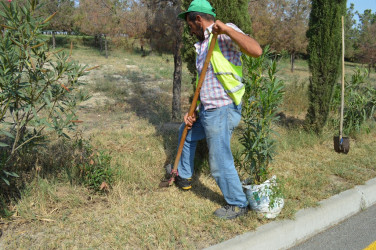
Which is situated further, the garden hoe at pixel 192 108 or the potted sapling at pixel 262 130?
the potted sapling at pixel 262 130

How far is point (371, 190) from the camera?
421cm

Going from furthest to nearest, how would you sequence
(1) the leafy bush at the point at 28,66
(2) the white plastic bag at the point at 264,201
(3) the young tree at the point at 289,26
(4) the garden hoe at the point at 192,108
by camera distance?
(3) the young tree at the point at 289,26
(2) the white plastic bag at the point at 264,201
(4) the garden hoe at the point at 192,108
(1) the leafy bush at the point at 28,66

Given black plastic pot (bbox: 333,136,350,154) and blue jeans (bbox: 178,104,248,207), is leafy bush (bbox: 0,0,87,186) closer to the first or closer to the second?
blue jeans (bbox: 178,104,248,207)

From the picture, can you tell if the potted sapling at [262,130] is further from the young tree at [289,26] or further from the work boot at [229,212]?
the young tree at [289,26]

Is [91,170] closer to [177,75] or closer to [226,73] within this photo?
[226,73]

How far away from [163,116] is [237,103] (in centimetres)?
432

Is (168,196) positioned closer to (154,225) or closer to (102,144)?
(154,225)

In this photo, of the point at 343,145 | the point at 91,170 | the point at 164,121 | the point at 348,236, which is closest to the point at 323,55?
the point at 343,145

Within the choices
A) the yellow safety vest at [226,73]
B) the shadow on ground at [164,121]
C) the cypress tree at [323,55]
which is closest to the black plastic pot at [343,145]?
the cypress tree at [323,55]

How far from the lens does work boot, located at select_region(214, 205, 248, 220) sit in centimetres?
327

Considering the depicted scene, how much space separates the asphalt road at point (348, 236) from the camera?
10.3 ft

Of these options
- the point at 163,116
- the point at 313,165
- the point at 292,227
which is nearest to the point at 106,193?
the point at 292,227

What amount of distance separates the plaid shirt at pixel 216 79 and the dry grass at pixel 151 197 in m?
0.52

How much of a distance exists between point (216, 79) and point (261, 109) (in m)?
0.63
